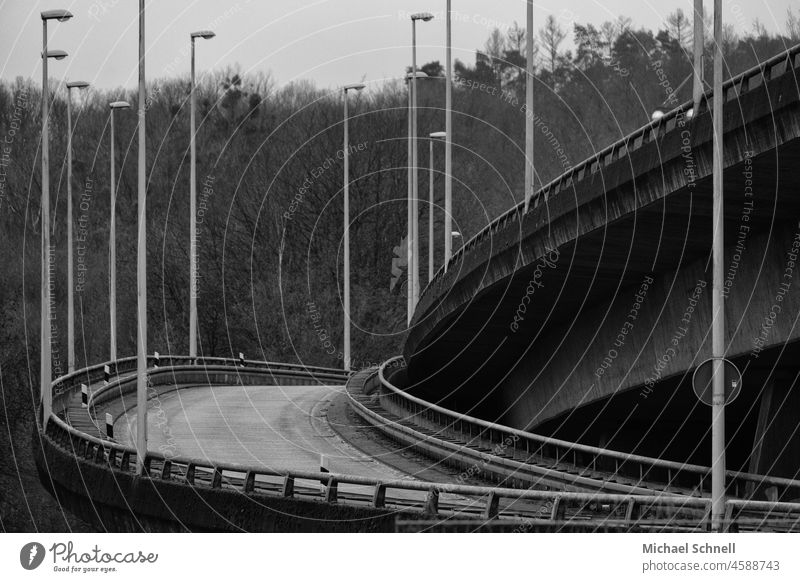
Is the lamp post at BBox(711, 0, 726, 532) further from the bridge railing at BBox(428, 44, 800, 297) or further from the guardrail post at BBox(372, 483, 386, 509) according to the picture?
the guardrail post at BBox(372, 483, 386, 509)

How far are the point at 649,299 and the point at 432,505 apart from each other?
13.5 metres

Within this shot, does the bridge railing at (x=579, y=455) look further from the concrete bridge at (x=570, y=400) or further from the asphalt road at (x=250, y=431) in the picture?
the asphalt road at (x=250, y=431)

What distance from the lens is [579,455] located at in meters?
44.4

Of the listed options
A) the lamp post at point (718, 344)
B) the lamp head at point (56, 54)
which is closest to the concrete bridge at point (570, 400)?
the lamp post at point (718, 344)

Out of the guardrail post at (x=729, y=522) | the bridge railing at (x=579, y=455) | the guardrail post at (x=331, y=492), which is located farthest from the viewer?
the bridge railing at (x=579, y=455)

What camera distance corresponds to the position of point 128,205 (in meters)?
98.4

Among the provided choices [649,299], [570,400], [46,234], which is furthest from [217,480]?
[46,234]

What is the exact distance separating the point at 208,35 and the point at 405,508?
134 ft

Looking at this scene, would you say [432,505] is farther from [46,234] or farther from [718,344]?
[46,234]

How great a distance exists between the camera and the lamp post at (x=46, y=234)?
44000 mm

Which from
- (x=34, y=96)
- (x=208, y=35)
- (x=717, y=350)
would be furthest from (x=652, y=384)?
(x=34, y=96)

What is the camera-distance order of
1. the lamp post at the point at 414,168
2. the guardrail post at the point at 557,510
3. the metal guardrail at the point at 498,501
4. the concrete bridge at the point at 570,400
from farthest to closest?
the lamp post at the point at 414,168, the concrete bridge at the point at 570,400, the guardrail post at the point at 557,510, the metal guardrail at the point at 498,501

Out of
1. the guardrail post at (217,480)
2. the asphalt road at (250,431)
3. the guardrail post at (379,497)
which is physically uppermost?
the guardrail post at (379,497)

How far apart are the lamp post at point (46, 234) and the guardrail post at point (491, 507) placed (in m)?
19.6
